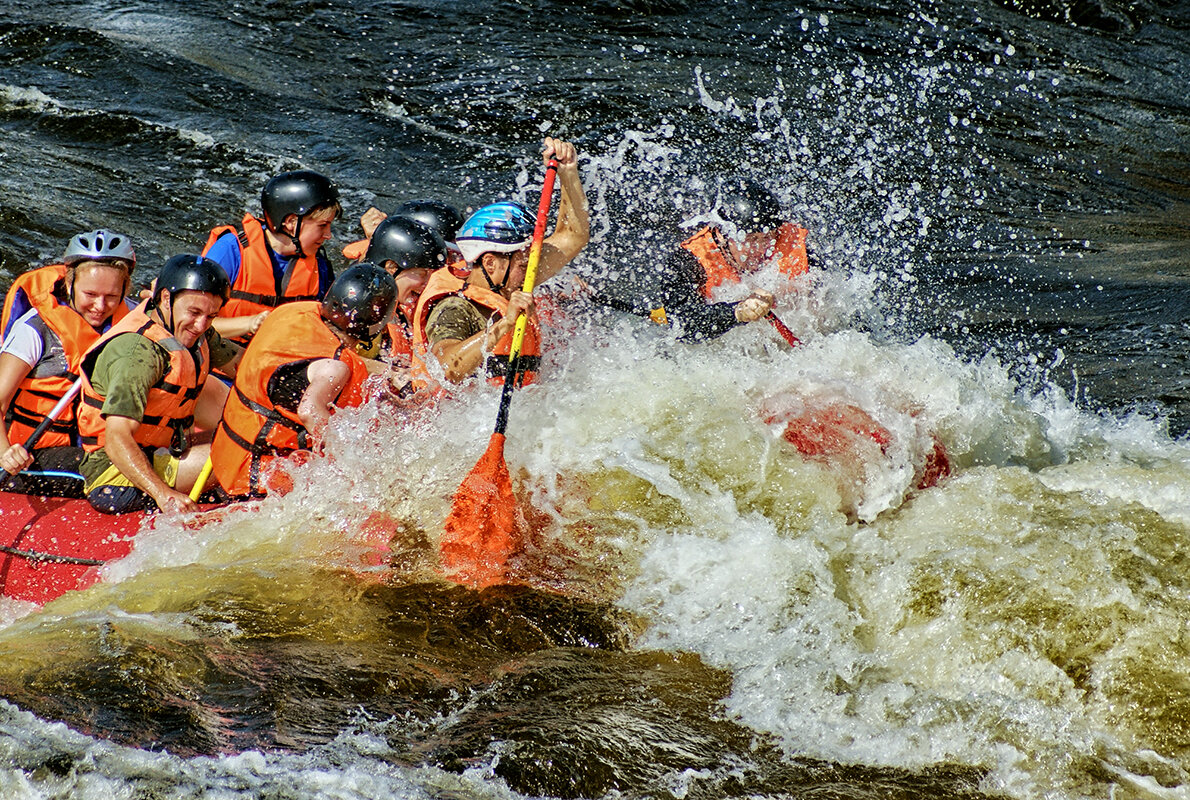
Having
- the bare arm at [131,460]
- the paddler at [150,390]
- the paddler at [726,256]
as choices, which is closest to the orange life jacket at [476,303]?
the paddler at [150,390]

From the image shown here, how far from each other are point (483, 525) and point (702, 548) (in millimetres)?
1007

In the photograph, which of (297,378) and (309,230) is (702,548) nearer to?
(297,378)

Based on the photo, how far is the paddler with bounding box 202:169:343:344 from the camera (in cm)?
621

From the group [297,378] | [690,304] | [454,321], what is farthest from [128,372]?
[690,304]

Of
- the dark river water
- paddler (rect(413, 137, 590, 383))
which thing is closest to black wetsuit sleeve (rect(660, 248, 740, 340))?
the dark river water

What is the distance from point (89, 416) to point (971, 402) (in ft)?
15.1

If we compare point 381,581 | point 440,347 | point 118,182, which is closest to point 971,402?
point 440,347

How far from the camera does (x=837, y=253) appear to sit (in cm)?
927

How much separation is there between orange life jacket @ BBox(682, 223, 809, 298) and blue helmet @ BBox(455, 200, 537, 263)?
60.8 inches

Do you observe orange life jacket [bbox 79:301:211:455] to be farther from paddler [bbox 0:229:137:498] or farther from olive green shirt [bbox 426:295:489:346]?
olive green shirt [bbox 426:295:489:346]

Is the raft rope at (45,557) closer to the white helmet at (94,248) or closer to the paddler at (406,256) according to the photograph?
the white helmet at (94,248)

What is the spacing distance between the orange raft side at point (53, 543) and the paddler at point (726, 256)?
334 centimetres

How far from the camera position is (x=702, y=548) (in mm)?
4988

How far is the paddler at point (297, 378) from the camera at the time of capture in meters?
4.97
